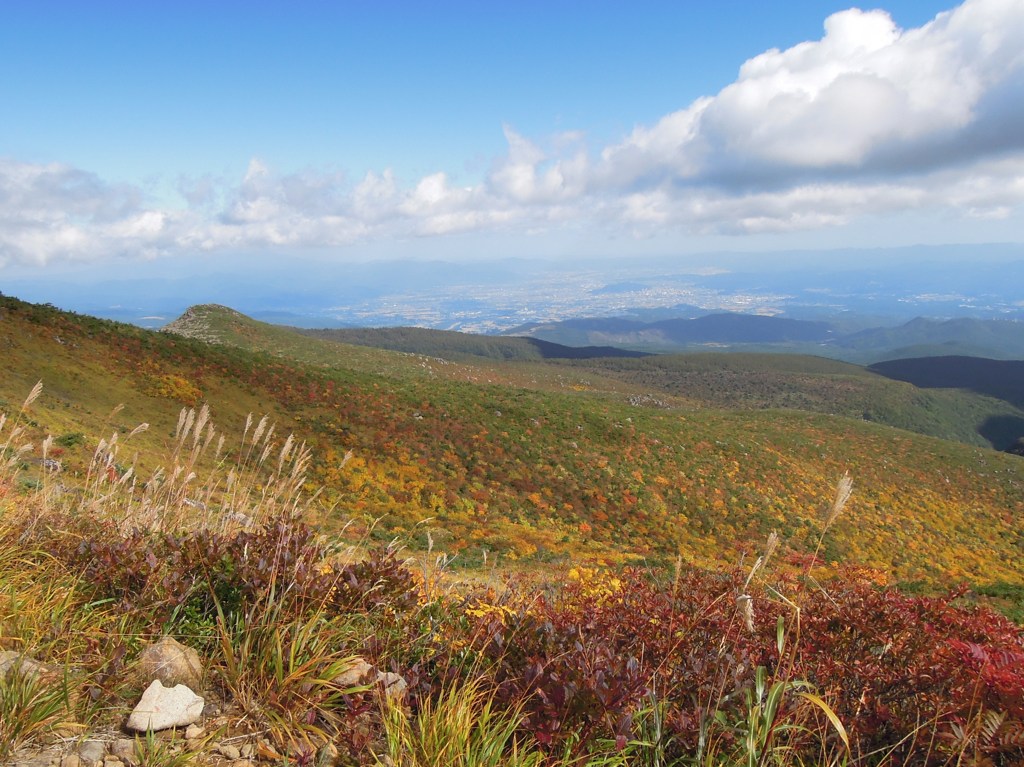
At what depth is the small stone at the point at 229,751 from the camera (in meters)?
2.61

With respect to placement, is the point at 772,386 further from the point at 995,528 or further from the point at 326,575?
the point at 326,575

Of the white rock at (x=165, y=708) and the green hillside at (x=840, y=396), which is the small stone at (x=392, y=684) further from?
the green hillside at (x=840, y=396)

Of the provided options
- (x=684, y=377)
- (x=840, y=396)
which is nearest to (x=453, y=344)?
(x=684, y=377)

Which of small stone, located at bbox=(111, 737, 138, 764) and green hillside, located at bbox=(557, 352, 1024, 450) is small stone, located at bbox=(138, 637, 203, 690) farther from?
green hillside, located at bbox=(557, 352, 1024, 450)

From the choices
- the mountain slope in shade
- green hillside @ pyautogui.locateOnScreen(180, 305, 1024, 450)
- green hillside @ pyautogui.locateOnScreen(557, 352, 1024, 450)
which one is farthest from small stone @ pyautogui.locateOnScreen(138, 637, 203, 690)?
the mountain slope in shade

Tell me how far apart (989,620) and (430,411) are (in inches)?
954

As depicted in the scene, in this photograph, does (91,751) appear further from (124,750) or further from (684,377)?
(684,377)

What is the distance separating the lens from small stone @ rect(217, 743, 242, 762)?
8.57ft

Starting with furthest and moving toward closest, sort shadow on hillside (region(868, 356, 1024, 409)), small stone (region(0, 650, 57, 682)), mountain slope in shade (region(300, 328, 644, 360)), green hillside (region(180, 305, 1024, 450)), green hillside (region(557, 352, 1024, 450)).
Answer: shadow on hillside (region(868, 356, 1024, 409)), mountain slope in shade (region(300, 328, 644, 360)), green hillside (region(557, 352, 1024, 450)), green hillside (region(180, 305, 1024, 450)), small stone (region(0, 650, 57, 682))

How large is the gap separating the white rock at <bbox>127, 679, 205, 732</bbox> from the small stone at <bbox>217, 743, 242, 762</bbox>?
8.5 inches

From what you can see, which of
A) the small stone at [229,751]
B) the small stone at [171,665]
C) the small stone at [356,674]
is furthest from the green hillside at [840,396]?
the small stone at [229,751]

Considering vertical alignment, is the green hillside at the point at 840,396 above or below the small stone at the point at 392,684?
below

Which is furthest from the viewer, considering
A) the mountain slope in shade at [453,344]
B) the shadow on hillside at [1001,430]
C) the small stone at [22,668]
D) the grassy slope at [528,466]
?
the mountain slope in shade at [453,344]

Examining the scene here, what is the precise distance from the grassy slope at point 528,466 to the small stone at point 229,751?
33.4 feet
